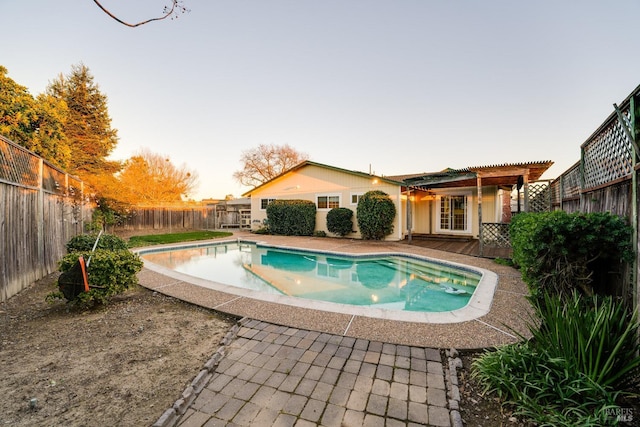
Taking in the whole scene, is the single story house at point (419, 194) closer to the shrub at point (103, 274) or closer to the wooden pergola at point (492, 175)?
the wooden pergola at point (492, 175)

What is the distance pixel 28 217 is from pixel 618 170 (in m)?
9.85

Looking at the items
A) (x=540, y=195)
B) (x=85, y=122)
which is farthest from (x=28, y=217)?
(x=85, y=122)

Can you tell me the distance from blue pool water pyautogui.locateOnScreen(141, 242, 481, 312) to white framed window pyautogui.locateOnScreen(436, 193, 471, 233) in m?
6.41

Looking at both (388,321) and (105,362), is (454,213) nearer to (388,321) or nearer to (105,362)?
(388,321)

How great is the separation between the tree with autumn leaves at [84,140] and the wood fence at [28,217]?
6203mm

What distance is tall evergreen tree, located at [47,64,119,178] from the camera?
59.5ft

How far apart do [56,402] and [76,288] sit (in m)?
2.41

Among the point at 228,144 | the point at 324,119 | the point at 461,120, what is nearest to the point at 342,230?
the point at 324,119

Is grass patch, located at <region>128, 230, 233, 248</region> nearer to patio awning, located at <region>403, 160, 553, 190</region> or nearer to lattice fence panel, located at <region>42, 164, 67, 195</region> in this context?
lattice fence panel, located at <region>42, 164, 67, 195</region>

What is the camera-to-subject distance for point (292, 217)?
15.9m

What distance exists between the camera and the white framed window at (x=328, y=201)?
Answer: 50.2 ft

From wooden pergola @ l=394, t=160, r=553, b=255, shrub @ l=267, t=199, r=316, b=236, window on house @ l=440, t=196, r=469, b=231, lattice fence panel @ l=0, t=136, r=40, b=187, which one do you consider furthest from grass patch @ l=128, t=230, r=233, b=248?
window on house @ l=440, t=196, r=469, b=231

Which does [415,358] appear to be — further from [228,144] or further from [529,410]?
[228,144]

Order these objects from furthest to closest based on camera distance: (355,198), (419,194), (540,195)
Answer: (419,194)
(355,198)
(540,195)
